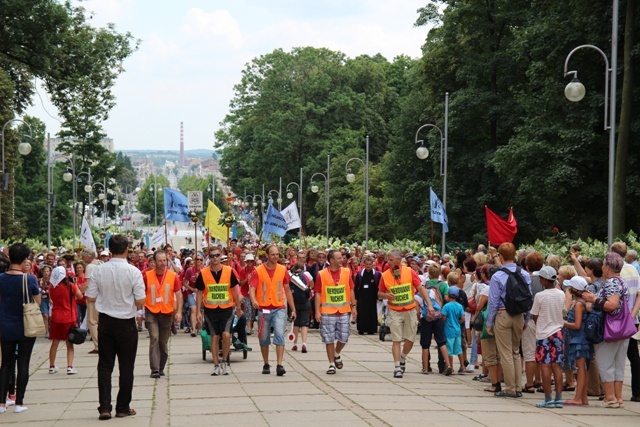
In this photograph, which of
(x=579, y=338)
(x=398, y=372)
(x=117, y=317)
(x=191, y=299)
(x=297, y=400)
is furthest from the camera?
A: (x=191, y=299)

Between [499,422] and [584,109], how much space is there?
27.1 meters

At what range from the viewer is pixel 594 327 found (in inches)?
511

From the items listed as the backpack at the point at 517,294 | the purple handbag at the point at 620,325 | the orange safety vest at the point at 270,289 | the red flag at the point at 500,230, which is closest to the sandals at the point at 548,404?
the purple handbag at the point at 620,325

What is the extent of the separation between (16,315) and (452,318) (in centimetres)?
704

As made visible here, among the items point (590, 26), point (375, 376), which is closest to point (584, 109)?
point (590, 26)

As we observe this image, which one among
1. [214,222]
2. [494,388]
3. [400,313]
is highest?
[214,222]

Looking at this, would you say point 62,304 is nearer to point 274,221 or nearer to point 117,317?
point 117,317

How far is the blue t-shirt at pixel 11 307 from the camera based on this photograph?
12195mm

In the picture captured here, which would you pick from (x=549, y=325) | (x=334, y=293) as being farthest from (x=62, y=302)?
(x=549, y=325)

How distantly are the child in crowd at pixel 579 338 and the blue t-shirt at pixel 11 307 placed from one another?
6.49m

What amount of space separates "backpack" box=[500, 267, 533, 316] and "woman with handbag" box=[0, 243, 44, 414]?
5.76m

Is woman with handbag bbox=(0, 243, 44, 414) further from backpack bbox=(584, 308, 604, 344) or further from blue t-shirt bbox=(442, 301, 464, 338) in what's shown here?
blue t-shirt bbox=(442, 301, 464, 338)

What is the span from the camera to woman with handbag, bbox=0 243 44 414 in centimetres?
1222

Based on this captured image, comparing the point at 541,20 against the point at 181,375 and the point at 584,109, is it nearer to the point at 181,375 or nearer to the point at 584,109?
the point at 584,109
